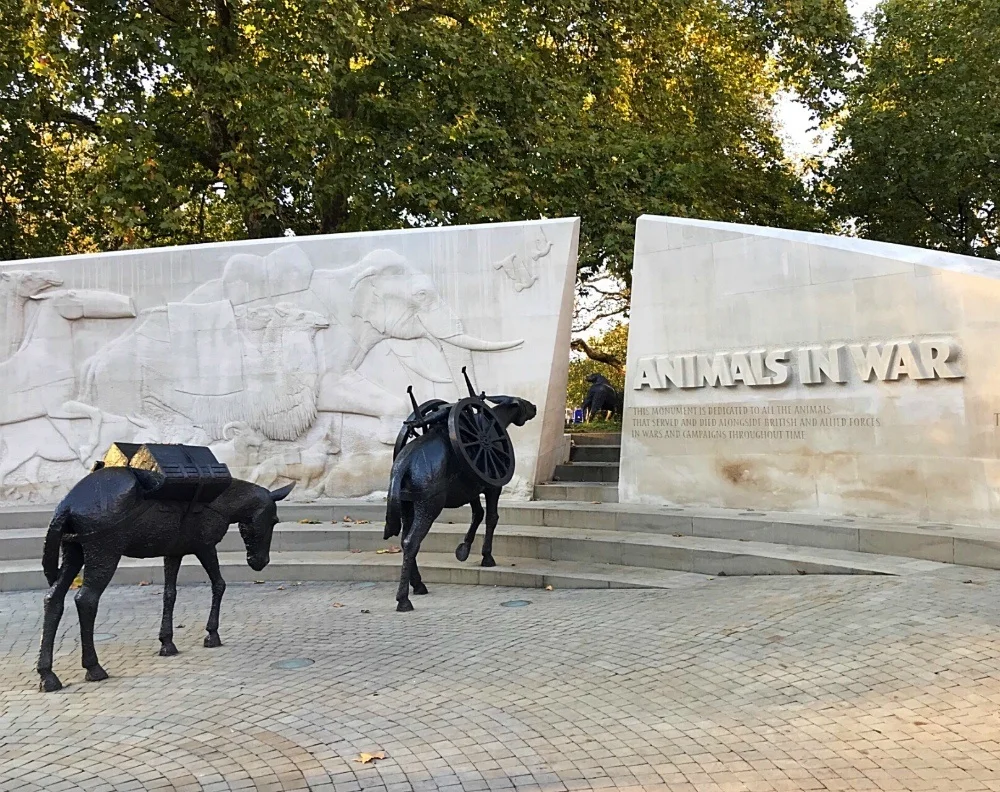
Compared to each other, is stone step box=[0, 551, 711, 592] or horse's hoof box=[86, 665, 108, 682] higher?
stone step box=[0, 551, 711, 592]

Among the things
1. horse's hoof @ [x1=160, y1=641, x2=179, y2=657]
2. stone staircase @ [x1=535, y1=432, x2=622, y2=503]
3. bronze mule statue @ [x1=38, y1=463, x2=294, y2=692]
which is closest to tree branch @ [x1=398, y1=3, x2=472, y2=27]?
stone staircase @ [x1=535, y1=432, x2=622, y2=503]

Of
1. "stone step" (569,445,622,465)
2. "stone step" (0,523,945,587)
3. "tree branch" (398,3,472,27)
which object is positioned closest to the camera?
"stone step" (0,523,945,587)

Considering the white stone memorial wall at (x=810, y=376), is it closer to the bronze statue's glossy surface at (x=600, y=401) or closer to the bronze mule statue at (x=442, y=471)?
the bronze mule statue at (x=442, y=471)

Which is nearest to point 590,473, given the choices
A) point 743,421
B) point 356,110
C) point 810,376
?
point 743,421

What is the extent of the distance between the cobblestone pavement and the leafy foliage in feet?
52.6

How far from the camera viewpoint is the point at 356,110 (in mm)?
17719

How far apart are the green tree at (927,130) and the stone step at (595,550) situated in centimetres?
1240

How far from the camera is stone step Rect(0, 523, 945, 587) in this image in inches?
309

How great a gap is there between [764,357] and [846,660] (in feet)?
16.8

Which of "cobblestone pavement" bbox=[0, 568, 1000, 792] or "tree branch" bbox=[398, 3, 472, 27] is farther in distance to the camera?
"tree branch" bbox=[398, 3, 472, 27]

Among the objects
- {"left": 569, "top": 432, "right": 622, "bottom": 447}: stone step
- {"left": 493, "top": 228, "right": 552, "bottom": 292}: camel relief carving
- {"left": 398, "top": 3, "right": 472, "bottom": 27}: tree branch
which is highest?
{"left": 398, "top": 3, "right": 472, "bottom": 27}: tree branch

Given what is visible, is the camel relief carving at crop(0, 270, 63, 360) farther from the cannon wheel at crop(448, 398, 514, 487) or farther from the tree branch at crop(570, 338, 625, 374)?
the tree branch at crop(570, 338, 625, 374)

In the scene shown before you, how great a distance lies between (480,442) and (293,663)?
2.87 metres

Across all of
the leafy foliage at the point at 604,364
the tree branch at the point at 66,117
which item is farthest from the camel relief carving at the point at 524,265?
the leafy foliage at the point at 604,364
